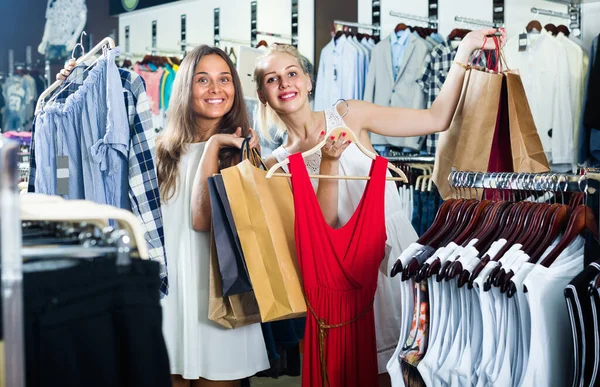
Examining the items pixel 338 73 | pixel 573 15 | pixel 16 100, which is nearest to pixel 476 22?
pixel 573 15

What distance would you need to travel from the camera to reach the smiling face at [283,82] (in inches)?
101

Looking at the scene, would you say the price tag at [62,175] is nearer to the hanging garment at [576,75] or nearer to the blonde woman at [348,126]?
the blonde woman at [348,126]

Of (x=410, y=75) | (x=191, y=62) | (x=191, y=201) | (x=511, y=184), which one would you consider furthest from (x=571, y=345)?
(x=410, y=75)

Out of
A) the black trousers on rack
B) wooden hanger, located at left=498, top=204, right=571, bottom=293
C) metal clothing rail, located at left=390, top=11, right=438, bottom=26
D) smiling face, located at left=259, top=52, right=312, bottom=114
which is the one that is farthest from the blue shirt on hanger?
the black trousers on rack

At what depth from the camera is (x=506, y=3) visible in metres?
4.74

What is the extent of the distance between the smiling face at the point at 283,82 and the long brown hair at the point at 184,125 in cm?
13

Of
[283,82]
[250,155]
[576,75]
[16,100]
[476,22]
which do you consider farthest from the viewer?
[16,100]

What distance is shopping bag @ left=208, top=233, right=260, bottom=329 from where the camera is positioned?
7.90 ft

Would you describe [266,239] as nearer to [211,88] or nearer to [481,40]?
[211,88]

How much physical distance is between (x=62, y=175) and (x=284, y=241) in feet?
2.57

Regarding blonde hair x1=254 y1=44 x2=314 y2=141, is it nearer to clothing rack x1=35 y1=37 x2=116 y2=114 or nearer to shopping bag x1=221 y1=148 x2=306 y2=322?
shopping bag x1=221 y1=148 x2=306 y2=322

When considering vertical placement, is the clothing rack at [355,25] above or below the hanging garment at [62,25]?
below

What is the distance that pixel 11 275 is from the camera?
3.35 ft

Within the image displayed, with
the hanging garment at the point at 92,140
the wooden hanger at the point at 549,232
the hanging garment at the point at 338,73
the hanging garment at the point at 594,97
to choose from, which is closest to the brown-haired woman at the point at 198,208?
the hanging garment at the point at 92,140
